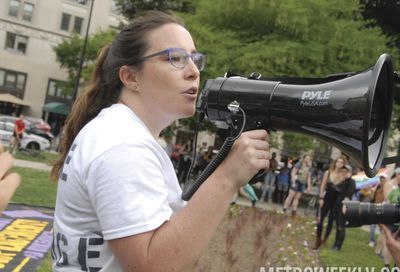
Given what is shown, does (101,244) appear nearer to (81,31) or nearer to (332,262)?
(332,262)

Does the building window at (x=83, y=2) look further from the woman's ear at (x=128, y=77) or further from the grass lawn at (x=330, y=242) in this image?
the woman's ear at (x=128, y=77)

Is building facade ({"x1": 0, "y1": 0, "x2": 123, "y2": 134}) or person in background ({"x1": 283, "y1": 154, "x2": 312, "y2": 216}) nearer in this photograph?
person in background ({"x1": 283, "y1": 154, "x2": 312, "y2": 216})

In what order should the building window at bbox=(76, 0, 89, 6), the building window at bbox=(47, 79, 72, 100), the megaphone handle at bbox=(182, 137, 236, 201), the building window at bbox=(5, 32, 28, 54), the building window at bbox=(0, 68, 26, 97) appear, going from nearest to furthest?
the megaphone handle at bbox=(182, 137, 236, 201) < the building window at bbox=(76, 0, 89, 6) < the building window at bbox=(5, 32, 28, 54) < the building window at bbox=(0, 68, 26, 97) < the building window at bbox=(47, 79, 72, 100)

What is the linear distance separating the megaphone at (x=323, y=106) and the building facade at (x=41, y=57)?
35843 mm

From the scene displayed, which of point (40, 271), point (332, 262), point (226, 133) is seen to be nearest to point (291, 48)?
point (332, 262)

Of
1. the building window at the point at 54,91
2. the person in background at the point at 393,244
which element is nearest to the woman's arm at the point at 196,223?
the person in background at the point at 393,244

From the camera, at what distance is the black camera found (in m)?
2.48

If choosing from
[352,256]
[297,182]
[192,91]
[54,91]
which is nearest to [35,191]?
[352,256]

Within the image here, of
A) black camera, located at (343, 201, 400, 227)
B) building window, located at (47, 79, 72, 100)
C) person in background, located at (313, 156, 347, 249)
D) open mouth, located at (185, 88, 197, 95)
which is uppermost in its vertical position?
open mouth, located at (185, 88, 197, 95)

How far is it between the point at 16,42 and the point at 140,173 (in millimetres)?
39557

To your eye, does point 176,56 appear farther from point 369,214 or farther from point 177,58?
point 369,214

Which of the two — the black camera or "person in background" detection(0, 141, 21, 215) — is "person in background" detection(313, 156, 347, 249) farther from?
"person in background" detection(0, 141, 21, 215)

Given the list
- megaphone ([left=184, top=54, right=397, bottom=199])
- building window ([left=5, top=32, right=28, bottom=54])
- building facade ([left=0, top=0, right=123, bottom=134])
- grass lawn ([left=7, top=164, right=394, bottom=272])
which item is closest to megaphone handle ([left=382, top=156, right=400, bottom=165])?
megaphone ([left=184, top=54, right=397, bottom=199])

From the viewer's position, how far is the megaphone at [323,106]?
4.93 feet
